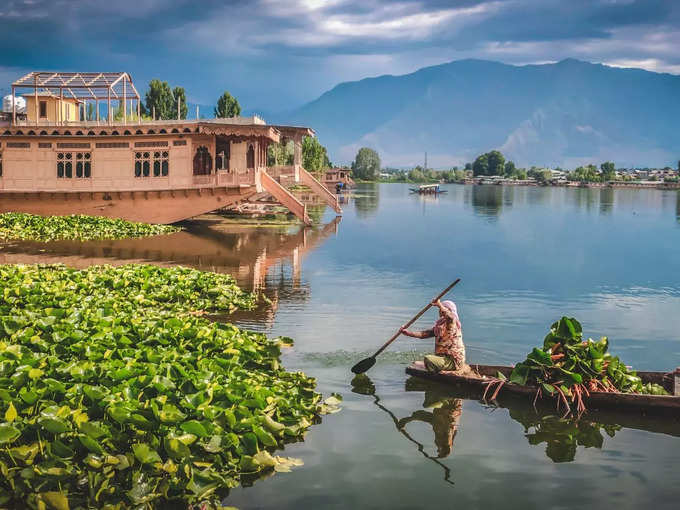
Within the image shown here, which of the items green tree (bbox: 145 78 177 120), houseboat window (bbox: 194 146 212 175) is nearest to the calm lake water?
houseboat window (bbox: 194 146 212 175)

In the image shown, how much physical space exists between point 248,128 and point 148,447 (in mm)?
28063

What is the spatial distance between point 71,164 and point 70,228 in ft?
14.4

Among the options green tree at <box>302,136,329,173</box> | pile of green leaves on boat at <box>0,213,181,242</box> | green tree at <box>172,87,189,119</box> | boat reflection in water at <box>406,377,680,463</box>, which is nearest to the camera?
boat reflection in water at <box>406,377,680,463</box>

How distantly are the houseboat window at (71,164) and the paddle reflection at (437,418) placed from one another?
2698cm

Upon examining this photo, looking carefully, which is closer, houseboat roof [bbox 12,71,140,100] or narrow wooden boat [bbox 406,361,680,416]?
narrow wooden boat [bbox 406,361,680,416]

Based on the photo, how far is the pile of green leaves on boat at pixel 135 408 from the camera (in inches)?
317

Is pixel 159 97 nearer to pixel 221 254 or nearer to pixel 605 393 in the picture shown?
pixel 221 254

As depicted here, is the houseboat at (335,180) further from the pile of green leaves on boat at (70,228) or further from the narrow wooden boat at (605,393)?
the narrow wooden boat at (605,393)

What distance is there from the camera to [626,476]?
9.29m

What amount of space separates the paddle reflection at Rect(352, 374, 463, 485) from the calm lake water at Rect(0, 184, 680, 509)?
0.03 m

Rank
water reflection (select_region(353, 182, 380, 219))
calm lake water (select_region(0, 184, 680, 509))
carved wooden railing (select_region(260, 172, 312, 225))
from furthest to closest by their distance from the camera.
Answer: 1. water reflection (select_region(353, 182, 380, 219))
2. carved wooden railing (select_region(260, 172, 312, 225))
3. calm lake water (select_region(0, 184, 680, 509))

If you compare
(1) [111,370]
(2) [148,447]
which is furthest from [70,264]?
(2) [148,447]

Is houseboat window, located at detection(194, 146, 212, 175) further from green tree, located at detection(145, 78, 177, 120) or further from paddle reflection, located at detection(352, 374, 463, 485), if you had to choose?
green tree, located at detection(145, 78, 177, 120)

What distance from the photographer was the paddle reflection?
10.1 meters
